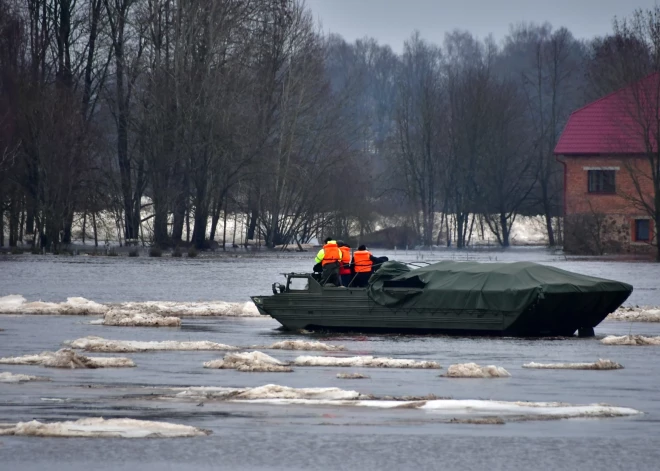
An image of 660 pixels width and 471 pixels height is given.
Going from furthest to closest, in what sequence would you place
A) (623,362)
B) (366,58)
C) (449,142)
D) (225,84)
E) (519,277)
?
(366,58), (449,142), (225,84), (519,277), (623,362)

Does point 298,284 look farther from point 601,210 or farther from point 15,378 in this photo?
point 601,210

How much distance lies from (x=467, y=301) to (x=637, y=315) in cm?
803

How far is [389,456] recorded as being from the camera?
14102mm

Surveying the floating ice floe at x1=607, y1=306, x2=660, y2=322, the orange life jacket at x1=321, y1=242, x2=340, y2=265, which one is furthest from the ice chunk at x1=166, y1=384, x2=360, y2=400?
the floating ice floe at x1=607, y1=306, x2=660, y2=322

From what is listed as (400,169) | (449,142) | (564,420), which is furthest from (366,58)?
(564,420)

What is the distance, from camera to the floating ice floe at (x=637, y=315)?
116 feet

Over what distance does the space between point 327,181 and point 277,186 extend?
464 centimetres

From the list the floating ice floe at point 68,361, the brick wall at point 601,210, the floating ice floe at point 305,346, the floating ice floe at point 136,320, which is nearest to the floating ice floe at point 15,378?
the floating ice floe at point 68,361

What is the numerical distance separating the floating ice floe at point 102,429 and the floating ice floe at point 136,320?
16.5 m

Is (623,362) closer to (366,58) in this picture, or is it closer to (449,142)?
(449,142)

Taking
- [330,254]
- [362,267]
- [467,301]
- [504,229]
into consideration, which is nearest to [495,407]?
[467,301]

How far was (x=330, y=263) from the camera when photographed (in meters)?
30.6

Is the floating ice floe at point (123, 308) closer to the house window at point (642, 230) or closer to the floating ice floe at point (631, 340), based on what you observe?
the floating ice floe at point (631, 340)

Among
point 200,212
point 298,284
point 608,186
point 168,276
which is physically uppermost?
point 608,186
